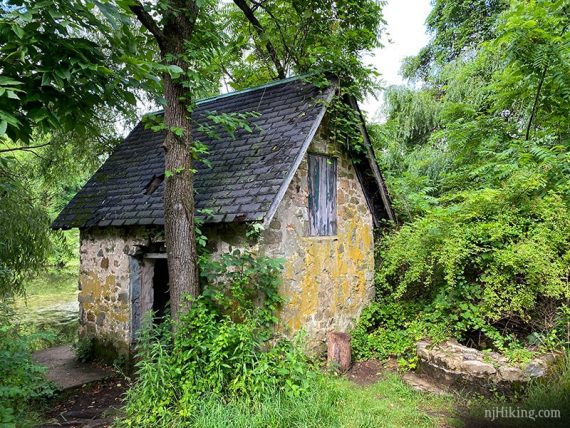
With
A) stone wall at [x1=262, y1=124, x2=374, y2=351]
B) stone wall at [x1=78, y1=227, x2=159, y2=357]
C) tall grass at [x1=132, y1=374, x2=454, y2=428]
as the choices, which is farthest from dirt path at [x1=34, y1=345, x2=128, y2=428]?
stone wall at [x1=262, y1=124, x2=374, y2=351]

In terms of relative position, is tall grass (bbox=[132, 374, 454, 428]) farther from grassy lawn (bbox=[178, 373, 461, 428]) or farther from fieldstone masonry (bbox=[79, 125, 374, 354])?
fieldstone masonry (bbox=[79, 125, 374, 354])

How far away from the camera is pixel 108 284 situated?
6.62 m

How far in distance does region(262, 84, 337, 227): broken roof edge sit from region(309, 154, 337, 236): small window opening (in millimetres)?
582

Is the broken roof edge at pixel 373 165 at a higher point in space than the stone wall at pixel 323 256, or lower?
higher

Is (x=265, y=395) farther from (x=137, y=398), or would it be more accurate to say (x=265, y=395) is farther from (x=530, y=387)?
(x=530, y=387)

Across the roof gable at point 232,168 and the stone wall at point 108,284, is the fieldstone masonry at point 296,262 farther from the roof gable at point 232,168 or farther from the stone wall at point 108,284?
the roof gable at point 232,168

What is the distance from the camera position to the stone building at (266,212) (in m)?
5.18

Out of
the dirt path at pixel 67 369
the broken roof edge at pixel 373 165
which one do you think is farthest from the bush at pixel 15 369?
the broken roof edge at pixel 373 165

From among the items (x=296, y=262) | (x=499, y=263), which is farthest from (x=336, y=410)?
(x=499, y=263)

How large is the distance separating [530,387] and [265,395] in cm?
304

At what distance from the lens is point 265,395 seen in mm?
4016

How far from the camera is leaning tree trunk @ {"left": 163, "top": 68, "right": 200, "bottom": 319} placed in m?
4.62

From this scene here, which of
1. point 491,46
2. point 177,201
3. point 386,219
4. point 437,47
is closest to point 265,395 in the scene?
point 177,201

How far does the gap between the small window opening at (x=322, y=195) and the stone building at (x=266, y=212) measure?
0.02 metres
